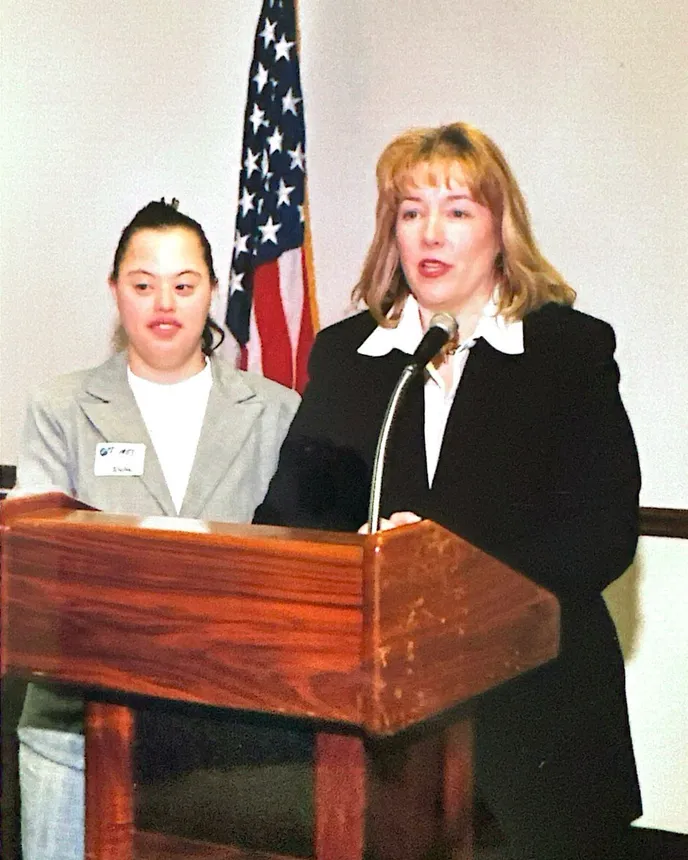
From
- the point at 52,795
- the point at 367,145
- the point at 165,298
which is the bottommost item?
the point at 52,795

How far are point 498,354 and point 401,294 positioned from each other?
0.26 m

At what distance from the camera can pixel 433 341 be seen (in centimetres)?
163

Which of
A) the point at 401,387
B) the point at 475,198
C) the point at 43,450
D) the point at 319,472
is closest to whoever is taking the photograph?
the point at 401,387

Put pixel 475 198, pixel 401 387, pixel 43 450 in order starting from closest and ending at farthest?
pixel 401 387, pixel 475 198, pixel 43 450

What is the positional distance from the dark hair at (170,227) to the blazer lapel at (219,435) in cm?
12

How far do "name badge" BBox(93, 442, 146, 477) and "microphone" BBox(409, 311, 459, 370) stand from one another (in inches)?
34.4

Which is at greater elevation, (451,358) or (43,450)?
(451,358)

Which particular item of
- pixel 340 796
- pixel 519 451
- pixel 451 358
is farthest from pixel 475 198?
pixel 340 796

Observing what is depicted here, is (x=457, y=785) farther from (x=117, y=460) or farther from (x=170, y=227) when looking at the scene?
(x=170, y=227)

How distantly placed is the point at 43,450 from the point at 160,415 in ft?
0.85

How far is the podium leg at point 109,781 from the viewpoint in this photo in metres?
1.56

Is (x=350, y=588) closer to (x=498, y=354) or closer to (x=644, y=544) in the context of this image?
(x=498, y=354)

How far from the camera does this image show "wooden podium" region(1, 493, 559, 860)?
53.2 inches

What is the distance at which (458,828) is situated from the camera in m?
1.66
